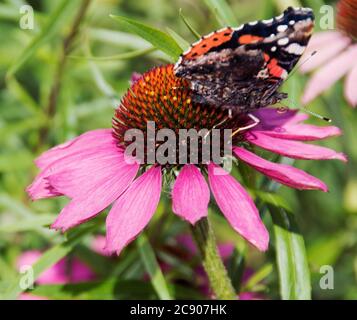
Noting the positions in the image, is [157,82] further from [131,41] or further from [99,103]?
[99,103]

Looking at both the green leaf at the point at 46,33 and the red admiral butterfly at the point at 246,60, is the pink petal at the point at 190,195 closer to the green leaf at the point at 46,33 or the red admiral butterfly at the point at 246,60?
the red admiral butterfly at the point at 246,60

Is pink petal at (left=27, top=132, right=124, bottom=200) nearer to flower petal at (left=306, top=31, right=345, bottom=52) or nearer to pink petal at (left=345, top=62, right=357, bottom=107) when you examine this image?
pink petal at (left=345, top=62, right=357, bottom=107)

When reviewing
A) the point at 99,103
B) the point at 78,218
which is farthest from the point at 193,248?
the point at 78,218

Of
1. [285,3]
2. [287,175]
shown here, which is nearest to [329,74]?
[285,3]

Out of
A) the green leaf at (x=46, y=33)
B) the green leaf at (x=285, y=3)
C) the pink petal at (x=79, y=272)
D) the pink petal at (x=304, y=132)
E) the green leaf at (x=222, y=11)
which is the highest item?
the green leaf at (x=285, y=3)

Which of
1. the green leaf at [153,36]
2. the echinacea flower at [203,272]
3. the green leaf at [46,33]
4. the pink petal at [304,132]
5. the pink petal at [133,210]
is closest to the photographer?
the pink petal at [133,210]

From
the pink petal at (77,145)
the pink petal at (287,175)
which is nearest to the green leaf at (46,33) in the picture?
the pink petal at (77,145)

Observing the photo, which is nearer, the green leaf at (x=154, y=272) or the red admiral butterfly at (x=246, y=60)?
the red admiral butterfly at (x=246, y=60)
